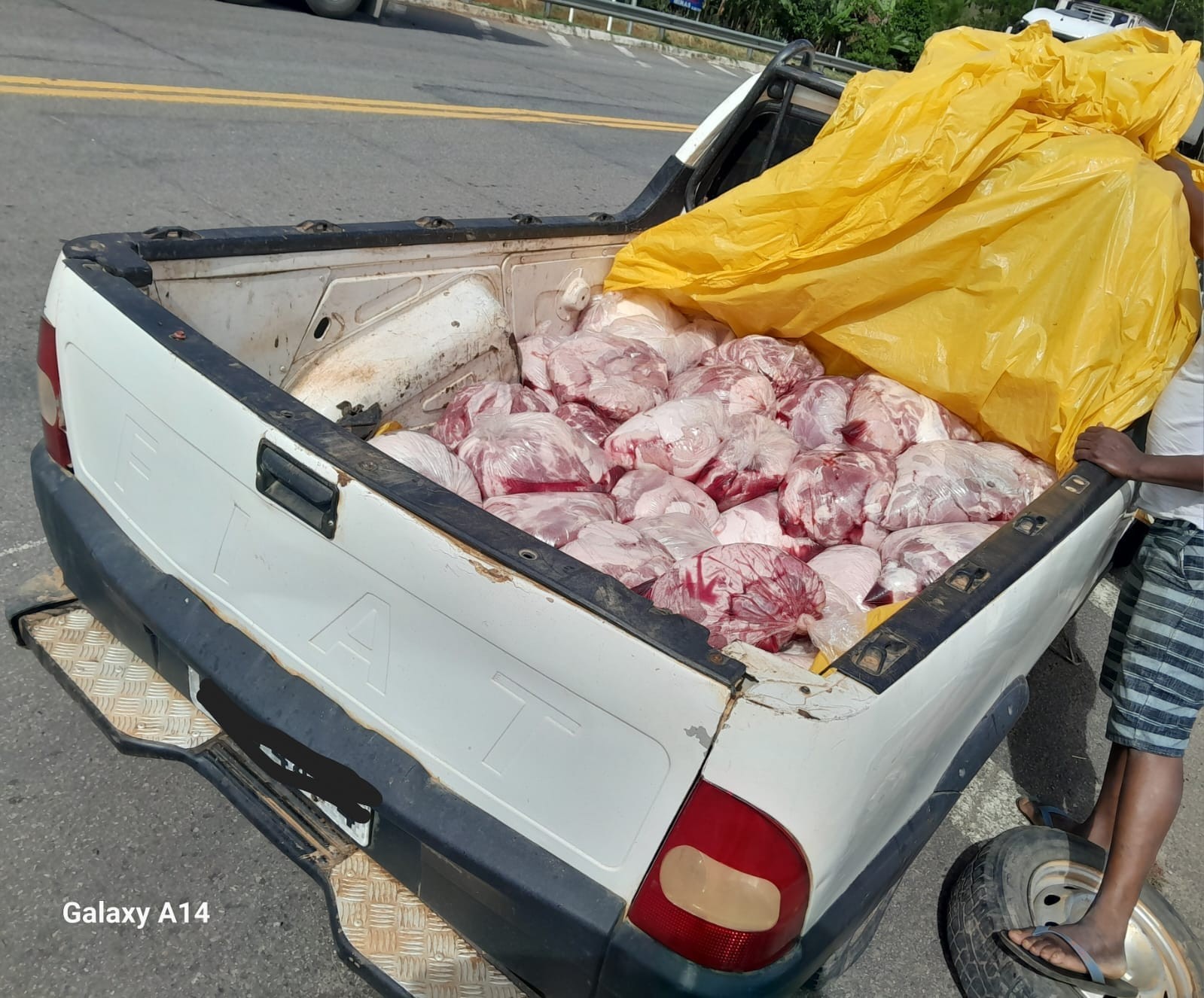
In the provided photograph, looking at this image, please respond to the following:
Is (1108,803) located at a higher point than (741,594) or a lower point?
lower

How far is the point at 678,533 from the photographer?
2592 mm

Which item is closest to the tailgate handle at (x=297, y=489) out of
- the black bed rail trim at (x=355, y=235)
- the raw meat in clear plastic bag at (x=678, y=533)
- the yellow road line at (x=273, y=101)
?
the black bed rail trim at (x=355, y=235)

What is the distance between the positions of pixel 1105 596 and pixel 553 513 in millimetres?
3296

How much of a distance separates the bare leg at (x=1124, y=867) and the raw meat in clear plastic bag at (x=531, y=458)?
5.39ft

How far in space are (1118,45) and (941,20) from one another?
26.6 meters

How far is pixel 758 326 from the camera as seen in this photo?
12.3 feet

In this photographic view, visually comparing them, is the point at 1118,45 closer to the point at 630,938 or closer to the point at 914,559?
the point at 914,559

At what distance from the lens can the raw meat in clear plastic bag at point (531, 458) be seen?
9.10 feet

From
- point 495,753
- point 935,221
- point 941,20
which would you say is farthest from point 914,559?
point 941,20

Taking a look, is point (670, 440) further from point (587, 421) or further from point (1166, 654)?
point (1166, 654)

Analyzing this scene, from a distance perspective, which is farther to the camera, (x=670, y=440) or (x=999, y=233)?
(x=999, y=233)

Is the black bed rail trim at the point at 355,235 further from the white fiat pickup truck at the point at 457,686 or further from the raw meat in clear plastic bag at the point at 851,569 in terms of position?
the raw meat in clear plastic bag at the point at 851,569

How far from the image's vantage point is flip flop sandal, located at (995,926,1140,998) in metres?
2.40

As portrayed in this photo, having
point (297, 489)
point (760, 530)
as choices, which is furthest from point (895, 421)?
point (297, 489)
